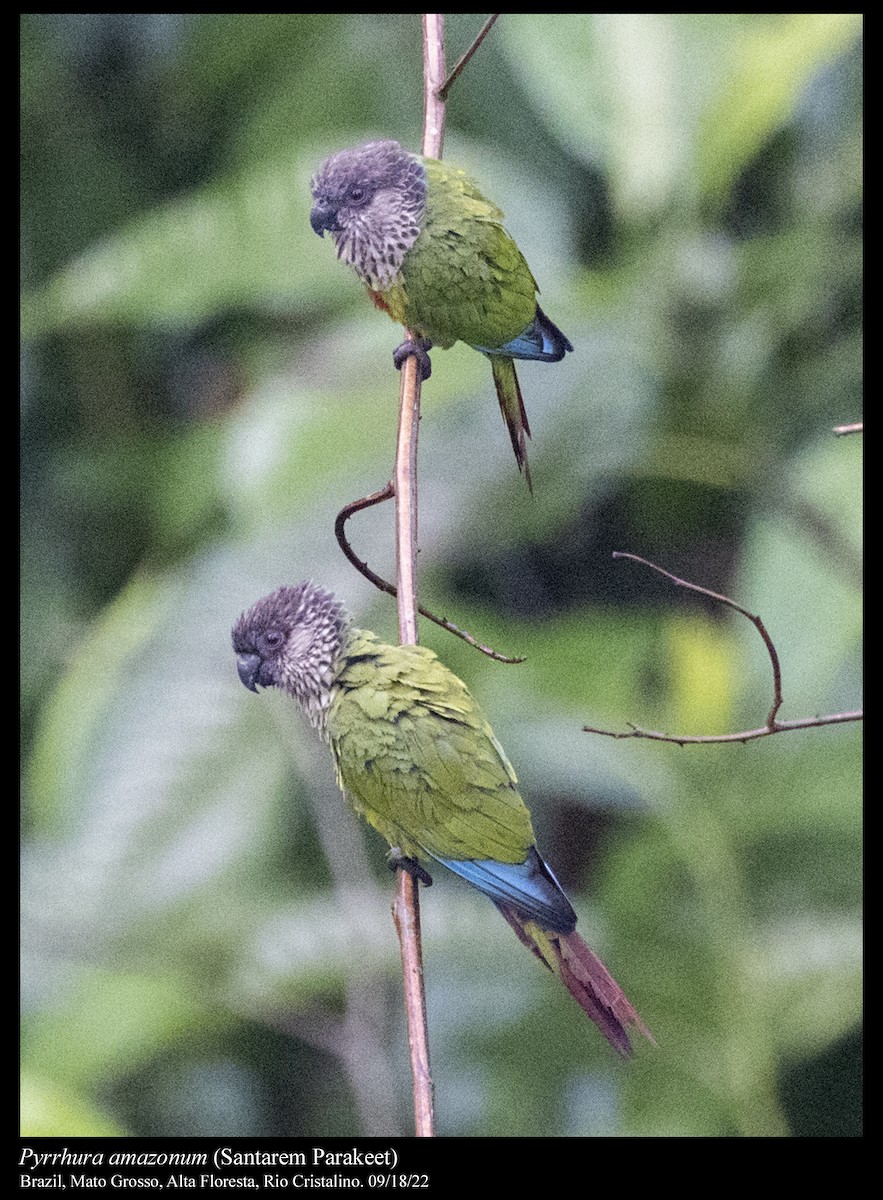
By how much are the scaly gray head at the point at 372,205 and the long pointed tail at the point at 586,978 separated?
1.06ft

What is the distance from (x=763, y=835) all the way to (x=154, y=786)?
0.62 m

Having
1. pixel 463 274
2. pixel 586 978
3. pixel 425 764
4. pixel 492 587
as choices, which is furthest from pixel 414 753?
pixel 492 587

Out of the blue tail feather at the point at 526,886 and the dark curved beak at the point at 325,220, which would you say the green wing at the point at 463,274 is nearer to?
the dark curved beak at the point at 325,220

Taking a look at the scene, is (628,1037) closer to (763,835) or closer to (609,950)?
(609,950)

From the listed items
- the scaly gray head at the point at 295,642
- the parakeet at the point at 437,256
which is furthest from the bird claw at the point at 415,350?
the scaly gray head at the point at 295,642

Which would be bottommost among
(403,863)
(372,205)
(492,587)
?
(492,587)

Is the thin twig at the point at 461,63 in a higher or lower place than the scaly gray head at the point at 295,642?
higher

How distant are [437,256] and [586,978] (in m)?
0.36

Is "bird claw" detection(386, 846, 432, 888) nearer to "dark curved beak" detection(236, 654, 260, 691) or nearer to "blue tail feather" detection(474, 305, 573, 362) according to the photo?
"dark curved beak" detection(236, 654, 260, 691)

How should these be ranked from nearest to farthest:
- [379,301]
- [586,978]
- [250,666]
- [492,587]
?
[586,978] < [250,666] < [379,301] < [492,587]

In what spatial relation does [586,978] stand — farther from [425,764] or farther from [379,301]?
[379,301]

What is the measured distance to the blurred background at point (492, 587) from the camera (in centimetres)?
127

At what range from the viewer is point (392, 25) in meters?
1.84

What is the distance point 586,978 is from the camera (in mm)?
517
